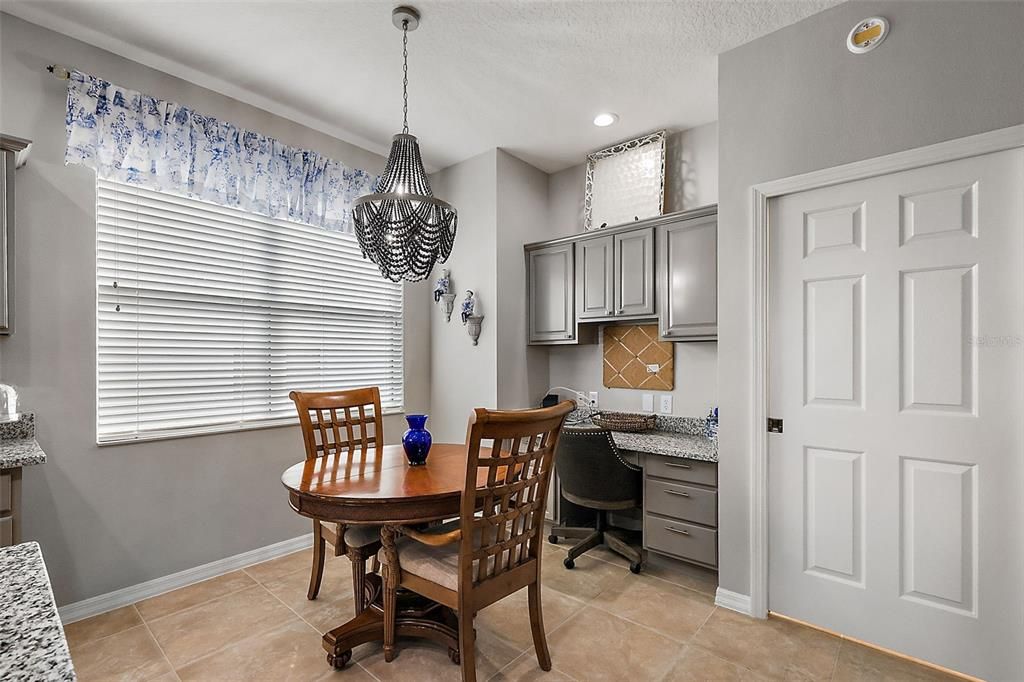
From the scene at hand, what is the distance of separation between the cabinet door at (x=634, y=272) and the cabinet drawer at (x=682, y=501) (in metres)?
1.09

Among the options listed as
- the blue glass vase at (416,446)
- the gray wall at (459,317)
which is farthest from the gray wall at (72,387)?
the gray wall at (459,317)

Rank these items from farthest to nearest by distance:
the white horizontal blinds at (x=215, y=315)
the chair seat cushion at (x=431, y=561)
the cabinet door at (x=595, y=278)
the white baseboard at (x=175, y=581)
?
1. the cabinet door at (x=595, y=278)
2. the white horizontal blinds at (x=215, y=315)
3. the white baseboard at (x=175, y=581)
4. the chair seat cushion at (x=431, y=561)

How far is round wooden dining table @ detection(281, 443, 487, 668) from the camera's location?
A: 5.93ft

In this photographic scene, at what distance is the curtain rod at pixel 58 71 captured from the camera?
2389mm

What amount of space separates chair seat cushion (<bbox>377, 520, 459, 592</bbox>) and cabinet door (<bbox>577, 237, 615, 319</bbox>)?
77.9 inches

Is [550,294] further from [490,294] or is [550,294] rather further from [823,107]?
[823,107]

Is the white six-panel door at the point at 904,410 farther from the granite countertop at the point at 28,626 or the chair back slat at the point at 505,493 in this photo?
the granite countertop at the point at 28,626

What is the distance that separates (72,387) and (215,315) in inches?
29.4

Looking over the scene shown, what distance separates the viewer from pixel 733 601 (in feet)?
8.36

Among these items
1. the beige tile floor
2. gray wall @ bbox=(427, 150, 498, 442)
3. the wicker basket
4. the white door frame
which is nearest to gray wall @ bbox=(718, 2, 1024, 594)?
the white door frame

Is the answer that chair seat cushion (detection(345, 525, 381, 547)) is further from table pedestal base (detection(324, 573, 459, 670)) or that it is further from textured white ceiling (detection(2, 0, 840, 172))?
textured white ceiling (detection(2, 0, 840, 172))

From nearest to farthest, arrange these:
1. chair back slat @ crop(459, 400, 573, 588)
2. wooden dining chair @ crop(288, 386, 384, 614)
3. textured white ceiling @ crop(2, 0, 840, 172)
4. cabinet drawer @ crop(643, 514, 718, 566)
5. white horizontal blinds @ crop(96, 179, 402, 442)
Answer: chair back slat @ crop(459, 400, 573, 588) < wooden dining chair @ crop(288, 386, 384, 614) < textured white ceiling @ crop(2, 0, 840, 172) < white horizontal blinds @ crop(96, 179, 402, 442) < cabinet drawer @ crop(643, 514, 718, 566)

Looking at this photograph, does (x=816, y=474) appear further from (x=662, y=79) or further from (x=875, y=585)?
(x=662, y=79)

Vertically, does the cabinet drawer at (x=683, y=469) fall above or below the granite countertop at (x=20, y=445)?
below
